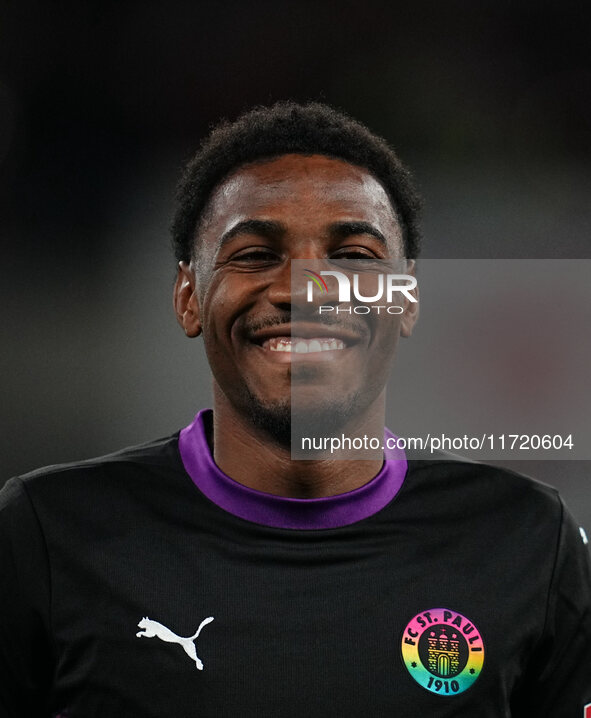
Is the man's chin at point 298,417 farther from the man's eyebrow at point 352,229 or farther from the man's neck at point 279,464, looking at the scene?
the man's eyebrow at point 352,229

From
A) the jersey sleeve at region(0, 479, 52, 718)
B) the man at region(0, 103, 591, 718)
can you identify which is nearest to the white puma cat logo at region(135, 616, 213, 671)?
the man at region(0, 103, 591, 718)

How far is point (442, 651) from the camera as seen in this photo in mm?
1084

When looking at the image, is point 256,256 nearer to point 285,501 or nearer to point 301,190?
point 301,190

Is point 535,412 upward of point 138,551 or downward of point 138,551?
upward

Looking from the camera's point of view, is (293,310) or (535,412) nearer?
(293,310)

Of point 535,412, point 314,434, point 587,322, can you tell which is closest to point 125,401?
point 535,412

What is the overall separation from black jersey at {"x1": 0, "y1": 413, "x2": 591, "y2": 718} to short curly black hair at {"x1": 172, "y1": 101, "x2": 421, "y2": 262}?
1.27ft

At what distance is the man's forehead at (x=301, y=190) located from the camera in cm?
118

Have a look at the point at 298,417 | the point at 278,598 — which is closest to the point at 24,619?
the point at 278,598

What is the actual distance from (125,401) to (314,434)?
154 cm

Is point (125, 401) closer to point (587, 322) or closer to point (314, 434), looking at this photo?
point (587, 322)

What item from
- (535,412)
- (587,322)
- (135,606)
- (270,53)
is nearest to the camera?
(135,606)

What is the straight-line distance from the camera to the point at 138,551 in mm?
1131

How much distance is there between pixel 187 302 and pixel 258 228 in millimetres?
211
